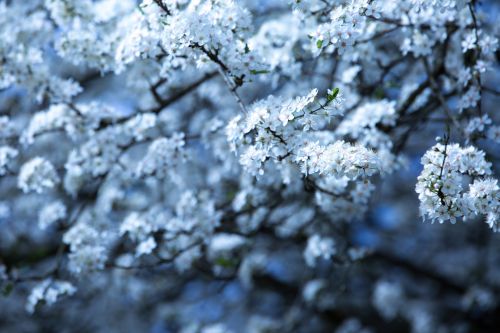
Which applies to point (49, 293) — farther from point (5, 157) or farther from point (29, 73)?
point (29, 73)

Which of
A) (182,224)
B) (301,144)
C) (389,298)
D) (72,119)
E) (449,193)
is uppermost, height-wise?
(389,298)

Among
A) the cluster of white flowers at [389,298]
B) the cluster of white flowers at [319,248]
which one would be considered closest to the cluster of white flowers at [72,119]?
the cluster of white flowers at [319,248]

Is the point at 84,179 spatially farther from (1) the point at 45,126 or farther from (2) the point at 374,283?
(2) the point at 374,283

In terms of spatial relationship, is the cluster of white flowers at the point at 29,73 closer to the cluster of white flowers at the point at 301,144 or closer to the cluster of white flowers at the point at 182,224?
the cluster of white flowers at the point at 182,224

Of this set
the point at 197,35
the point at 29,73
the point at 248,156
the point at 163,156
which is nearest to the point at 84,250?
the point at 163,156

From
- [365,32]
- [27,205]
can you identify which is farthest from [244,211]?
[27,205]

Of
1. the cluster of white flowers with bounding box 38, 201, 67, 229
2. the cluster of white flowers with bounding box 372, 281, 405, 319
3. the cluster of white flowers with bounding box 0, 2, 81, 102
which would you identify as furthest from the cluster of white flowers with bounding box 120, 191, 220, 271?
the cluster of white flowers with bounding box 372, 281, 405, 319
